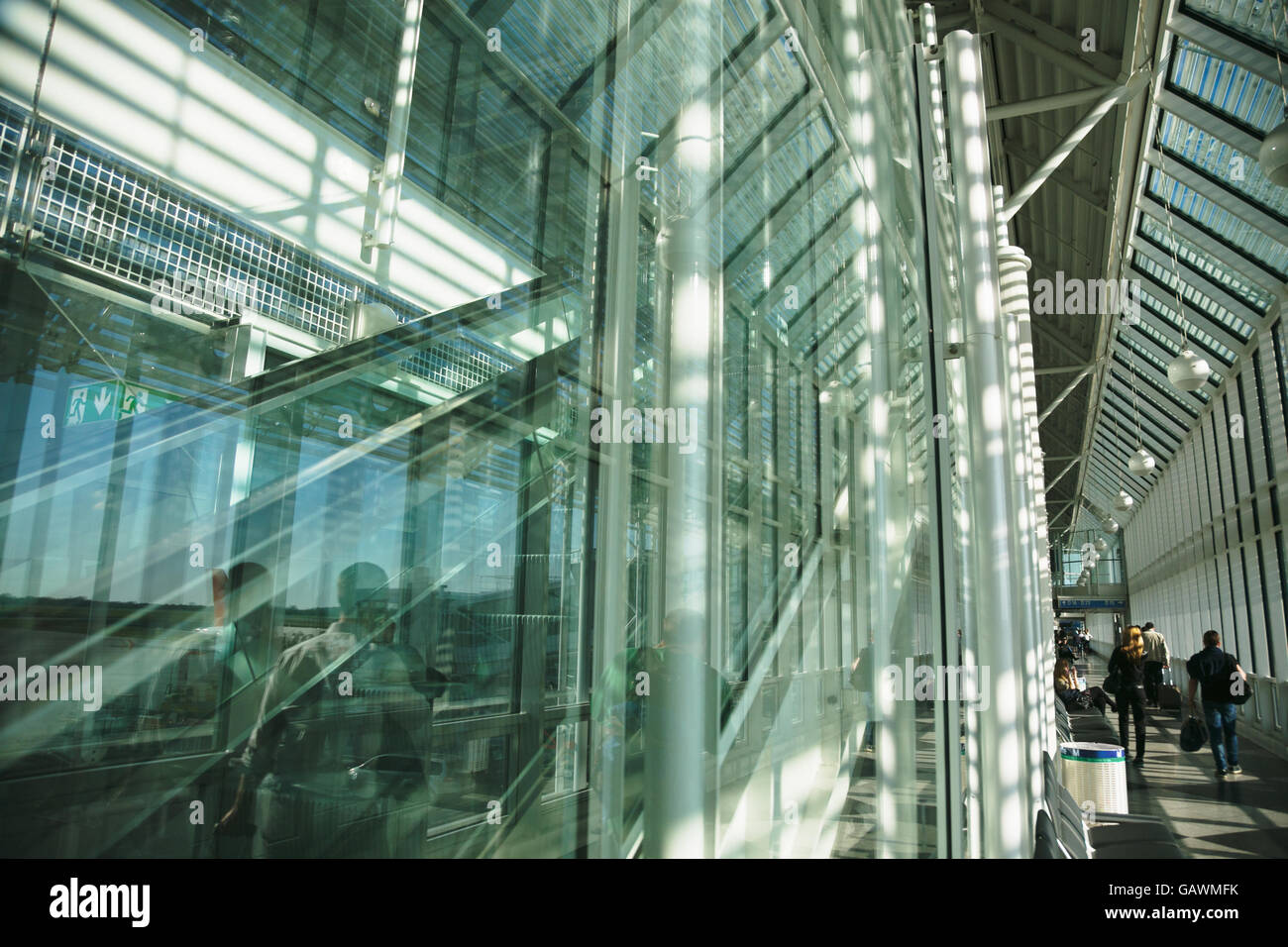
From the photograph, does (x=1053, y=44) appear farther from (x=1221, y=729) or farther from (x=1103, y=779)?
(x=1103, y=779)

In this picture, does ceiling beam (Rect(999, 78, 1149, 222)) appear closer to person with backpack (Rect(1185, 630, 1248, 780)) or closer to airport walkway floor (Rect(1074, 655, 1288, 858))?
person with backpack (Rect(1185, 630, 1248, 780))

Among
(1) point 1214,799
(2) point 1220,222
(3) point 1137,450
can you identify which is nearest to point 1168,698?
(1) point 1214,799

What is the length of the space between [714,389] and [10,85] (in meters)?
1.34

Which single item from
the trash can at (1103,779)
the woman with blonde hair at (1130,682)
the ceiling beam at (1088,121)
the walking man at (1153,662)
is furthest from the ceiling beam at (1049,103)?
the walking man at (1153,662)

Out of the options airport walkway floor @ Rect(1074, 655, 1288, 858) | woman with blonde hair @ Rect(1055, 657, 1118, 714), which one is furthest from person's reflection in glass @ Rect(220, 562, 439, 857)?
woman with blonde hair @ Rect(1055, 657, 1118, 714)

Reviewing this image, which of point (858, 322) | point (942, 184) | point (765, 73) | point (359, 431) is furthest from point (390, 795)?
point (942, 184)

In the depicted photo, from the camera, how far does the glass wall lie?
1.25 meters

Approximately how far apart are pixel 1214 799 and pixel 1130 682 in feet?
9.13

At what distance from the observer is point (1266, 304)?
44.7 ft

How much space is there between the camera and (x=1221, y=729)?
9.53 metres

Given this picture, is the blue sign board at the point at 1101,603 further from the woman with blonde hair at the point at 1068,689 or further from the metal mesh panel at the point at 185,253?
the metal mesh panel at the point at 185,253

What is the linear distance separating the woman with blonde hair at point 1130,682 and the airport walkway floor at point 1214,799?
0.38m
